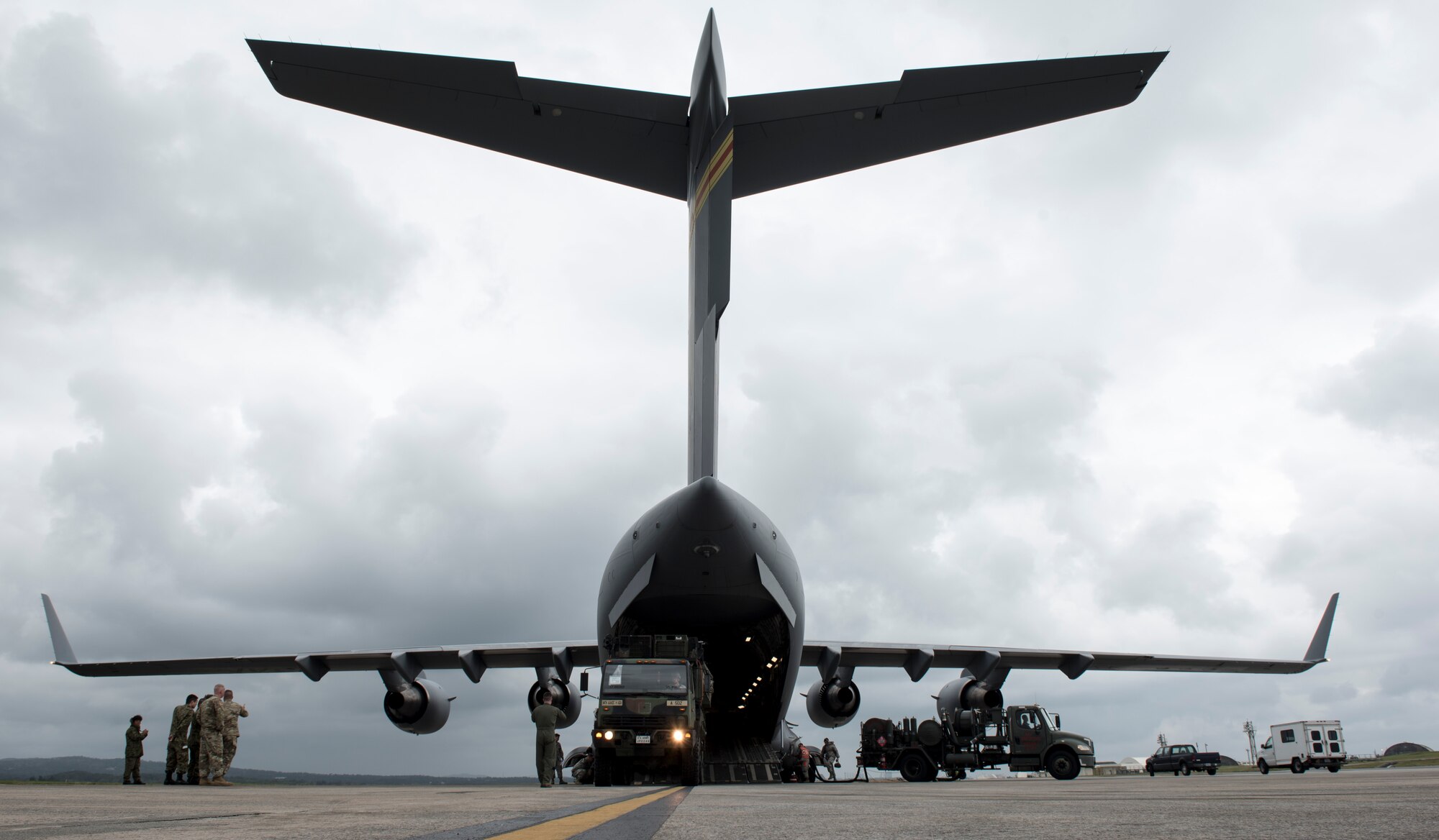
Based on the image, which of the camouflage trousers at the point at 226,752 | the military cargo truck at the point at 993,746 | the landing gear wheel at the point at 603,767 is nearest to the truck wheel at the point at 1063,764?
the military cargo truck at the point at 993,746

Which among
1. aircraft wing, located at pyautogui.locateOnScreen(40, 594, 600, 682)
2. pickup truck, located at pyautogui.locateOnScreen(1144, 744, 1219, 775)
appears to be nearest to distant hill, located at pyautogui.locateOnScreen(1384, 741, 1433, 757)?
pickup truck, located at pyautogui.locateOnScreen(1144, 744, 1219, 775)

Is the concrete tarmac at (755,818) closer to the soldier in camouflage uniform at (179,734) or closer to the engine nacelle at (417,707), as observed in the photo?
the soldier in camouflage uniform at (179,734)

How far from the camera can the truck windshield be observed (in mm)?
11805

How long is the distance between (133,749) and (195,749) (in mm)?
2339

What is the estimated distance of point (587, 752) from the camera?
20.1m

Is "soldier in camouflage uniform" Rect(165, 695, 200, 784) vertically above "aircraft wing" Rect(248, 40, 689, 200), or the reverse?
"aircraft wing" Rect(248, 40, 689, 200)

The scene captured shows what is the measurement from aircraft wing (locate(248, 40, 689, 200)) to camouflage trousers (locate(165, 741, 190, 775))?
34.5 ft

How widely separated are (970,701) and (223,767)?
1300 cm

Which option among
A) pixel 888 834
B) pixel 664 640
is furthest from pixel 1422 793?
pixel 664 640

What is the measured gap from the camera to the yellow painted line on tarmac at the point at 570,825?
2.85m

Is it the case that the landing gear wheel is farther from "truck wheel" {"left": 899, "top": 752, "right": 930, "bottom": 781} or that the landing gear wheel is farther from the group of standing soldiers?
"truck wheel" {"left": 899, "top": 752, "right": 930, "bottom": 781}

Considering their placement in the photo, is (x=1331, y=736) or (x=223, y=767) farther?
(x=1331, y=736)

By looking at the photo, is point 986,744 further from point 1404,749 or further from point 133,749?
point 1404,749

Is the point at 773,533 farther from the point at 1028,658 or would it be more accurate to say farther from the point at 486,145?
the point at 1028,658
